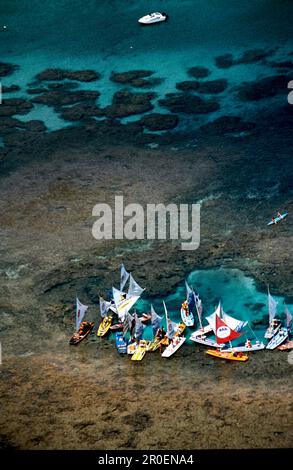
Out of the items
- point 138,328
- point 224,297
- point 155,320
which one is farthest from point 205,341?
point 224,297

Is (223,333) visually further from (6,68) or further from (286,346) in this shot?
(6,68)

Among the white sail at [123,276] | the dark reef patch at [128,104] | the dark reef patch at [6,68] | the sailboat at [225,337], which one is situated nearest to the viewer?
the sailboat at [225,337]

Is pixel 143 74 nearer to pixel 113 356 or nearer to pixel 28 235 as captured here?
pixel 28 235

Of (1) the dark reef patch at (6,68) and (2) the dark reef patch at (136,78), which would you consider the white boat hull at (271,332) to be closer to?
(2) the dark reef patch at (136,78)

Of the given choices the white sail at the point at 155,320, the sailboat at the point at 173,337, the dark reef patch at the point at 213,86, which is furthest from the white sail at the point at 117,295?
the dark reef patch at the point at 213,86

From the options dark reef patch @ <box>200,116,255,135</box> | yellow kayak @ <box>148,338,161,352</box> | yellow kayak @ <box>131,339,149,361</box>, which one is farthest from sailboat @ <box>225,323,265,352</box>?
dark reef patch @ <box>200,116,255,135</box>

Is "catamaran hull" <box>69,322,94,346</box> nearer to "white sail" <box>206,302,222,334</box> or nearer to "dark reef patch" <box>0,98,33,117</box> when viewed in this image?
"white sail" <box>206,302,222,334</box>
